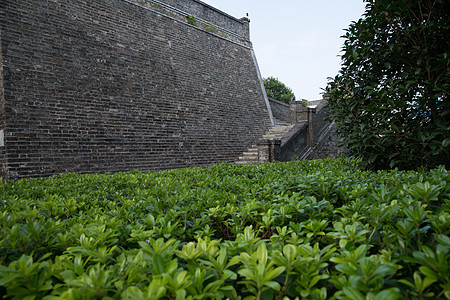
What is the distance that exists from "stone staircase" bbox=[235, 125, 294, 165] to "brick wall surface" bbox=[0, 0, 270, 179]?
1.42 feet

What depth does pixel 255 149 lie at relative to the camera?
13594 mm

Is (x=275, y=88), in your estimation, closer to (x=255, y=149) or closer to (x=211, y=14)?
(x=211, y=14)

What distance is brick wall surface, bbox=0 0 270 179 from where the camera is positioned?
7.60m

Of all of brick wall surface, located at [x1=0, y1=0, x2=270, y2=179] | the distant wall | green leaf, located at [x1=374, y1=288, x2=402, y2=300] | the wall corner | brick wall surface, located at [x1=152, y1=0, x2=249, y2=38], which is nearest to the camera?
green leaf, located at [x1=374, y1=288, x2=402, y2=300]

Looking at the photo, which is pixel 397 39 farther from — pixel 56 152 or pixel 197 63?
pixel 197 63

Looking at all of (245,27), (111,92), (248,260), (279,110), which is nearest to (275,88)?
(279,110)

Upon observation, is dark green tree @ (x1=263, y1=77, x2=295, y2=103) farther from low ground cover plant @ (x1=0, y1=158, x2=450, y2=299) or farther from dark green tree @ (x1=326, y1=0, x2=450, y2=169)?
low ground cover plant @ (x1=0, y1=158, x2=450, y2=299)

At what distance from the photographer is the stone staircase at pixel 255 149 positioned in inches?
497

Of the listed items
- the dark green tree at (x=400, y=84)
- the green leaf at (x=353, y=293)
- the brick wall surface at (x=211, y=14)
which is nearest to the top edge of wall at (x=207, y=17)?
the brick wall surface at (x=211, y=14)

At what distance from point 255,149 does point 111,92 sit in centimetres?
742

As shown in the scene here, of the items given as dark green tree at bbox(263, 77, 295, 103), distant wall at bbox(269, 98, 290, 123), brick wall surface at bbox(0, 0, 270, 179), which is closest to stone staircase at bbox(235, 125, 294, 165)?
brick wall surface at bbox(0, 0, 270, 179)

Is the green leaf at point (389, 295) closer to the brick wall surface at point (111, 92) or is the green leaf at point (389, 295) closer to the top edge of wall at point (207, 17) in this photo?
the brick wall surface at point (111, 92)

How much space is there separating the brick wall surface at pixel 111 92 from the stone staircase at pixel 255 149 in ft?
1.42

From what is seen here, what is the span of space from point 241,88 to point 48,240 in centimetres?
1402
